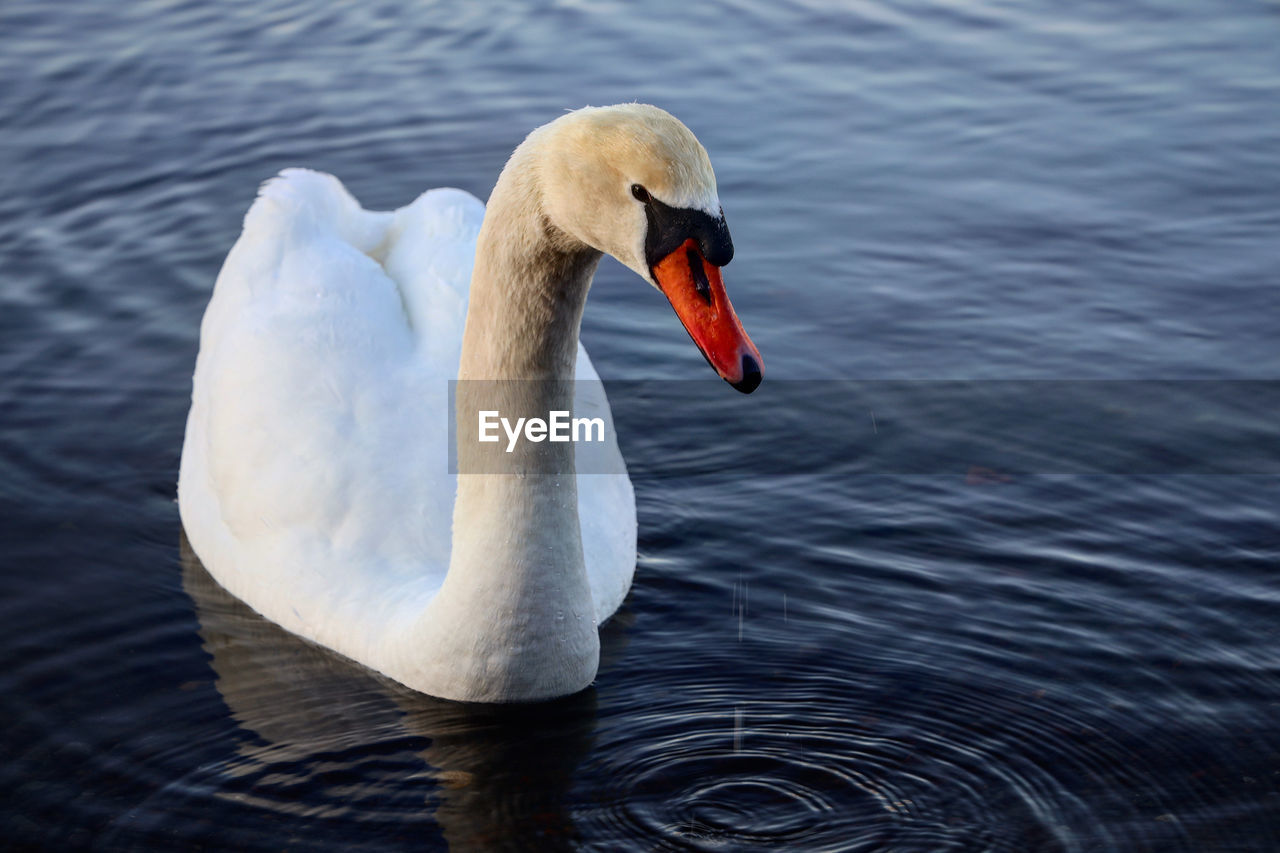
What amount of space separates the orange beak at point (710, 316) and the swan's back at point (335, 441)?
1928 mm

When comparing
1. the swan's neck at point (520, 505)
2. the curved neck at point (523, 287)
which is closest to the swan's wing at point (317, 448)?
the swan's neck at point (520, 505)

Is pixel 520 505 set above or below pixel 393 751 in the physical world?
above

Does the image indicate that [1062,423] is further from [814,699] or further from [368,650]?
[368,650]

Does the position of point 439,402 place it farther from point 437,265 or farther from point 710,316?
point 710,316

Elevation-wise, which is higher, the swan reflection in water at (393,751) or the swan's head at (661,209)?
the swan's head at (661,209)

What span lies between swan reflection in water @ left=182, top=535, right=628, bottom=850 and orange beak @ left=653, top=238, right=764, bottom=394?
6.05 feet

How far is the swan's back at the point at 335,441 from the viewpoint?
667 cm

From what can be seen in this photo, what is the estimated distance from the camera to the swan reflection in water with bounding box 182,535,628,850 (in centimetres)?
597

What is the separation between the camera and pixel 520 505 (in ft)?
20.0

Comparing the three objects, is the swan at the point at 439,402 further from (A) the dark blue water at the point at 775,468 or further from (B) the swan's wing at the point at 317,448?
(A) the dark blue water at the point at 775,468

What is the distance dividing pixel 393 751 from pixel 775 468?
9.19ft

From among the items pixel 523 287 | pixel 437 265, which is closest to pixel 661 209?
pixel 523 287

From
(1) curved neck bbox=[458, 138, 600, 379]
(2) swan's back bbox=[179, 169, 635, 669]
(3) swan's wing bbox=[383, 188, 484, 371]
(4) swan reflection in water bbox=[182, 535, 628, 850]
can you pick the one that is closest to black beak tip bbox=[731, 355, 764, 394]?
(1) curved neck bbox=[458, 138, 600, 379]

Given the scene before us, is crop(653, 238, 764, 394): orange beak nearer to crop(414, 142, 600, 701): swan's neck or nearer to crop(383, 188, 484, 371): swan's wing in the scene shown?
crop(414, 142, 600, 701): swan's neck
